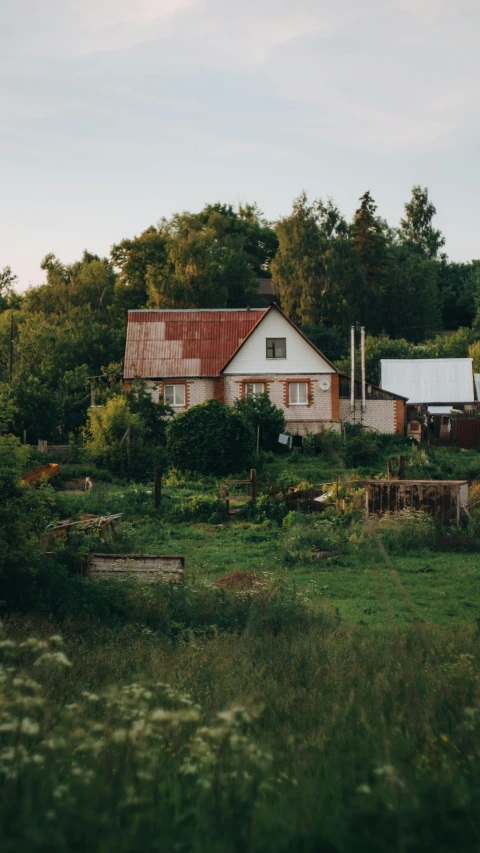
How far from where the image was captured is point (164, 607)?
12.9 meters

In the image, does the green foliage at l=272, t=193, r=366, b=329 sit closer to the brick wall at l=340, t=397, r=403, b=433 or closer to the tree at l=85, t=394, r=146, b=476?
the brick wall at l=340, t=397, r=403, b=433

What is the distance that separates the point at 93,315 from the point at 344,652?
55878 mm

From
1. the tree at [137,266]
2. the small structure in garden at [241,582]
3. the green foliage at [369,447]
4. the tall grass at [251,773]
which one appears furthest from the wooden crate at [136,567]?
the tree at [137,266]

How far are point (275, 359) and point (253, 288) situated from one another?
27.3m

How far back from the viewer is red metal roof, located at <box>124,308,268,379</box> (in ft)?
133

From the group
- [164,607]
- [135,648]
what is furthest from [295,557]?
[135,648]

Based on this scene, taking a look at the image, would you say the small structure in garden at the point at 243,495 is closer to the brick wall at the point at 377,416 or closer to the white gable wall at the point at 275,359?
the brick wall at the point at 377,416

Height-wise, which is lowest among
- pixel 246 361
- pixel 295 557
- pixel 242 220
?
pixel 295 557

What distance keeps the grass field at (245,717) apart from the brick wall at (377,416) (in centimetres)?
2193

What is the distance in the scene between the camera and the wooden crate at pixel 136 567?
49.2 feet

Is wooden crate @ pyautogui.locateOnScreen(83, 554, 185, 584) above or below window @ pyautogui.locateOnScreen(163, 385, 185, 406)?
below

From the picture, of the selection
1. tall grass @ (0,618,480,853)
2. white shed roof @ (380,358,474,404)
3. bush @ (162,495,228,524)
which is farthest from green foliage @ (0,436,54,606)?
white shed roof @ (380,358,474,404)

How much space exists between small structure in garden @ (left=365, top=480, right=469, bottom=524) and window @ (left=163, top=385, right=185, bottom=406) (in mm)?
18938

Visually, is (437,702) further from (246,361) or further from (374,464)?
(246,361)
